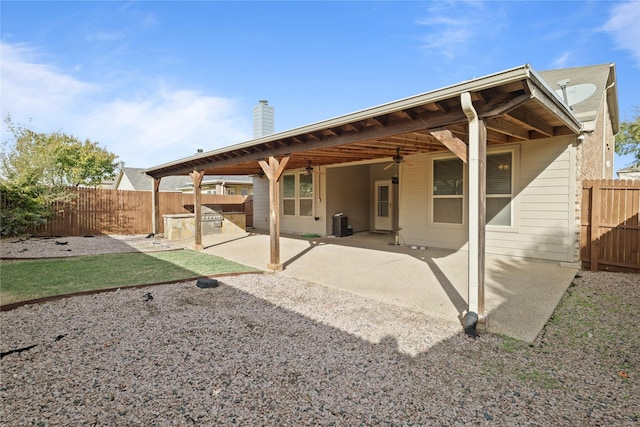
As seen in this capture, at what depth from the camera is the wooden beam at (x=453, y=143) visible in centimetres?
346

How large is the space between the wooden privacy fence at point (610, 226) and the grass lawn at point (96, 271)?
20.3 feet

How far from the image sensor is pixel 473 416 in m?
1.96

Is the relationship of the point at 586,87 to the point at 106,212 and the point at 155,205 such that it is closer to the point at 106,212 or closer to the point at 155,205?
the point at 155,205

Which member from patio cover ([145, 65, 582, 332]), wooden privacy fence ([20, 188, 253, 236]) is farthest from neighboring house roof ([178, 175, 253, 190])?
patio cover ([145, 65, 582, 332])

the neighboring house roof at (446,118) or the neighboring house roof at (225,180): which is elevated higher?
the neighboring house roof at (225,180)

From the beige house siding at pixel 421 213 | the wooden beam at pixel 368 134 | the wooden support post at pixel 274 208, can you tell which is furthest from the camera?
the beige house siding at pixel 421 213

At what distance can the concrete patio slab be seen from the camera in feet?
12.2

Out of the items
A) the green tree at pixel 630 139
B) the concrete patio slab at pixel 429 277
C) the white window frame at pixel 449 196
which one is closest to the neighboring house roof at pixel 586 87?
the white window frame at pixel 449 196

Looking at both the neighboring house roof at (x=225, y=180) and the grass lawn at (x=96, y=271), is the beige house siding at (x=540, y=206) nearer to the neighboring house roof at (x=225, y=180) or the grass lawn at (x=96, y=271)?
the grass lawn at (x=96, y=271)

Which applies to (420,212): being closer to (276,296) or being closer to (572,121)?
(572,121)

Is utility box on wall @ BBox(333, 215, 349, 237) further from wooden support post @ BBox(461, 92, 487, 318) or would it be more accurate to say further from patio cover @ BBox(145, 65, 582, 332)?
wooden support post @ BBox(461, 92, 487, 318)

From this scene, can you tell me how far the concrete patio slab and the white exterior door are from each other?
96.7 inches

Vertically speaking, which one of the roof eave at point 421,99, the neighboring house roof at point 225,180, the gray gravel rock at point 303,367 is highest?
the neighboring house roof at point 225,180

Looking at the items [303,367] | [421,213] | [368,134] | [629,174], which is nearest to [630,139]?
[629,174]
